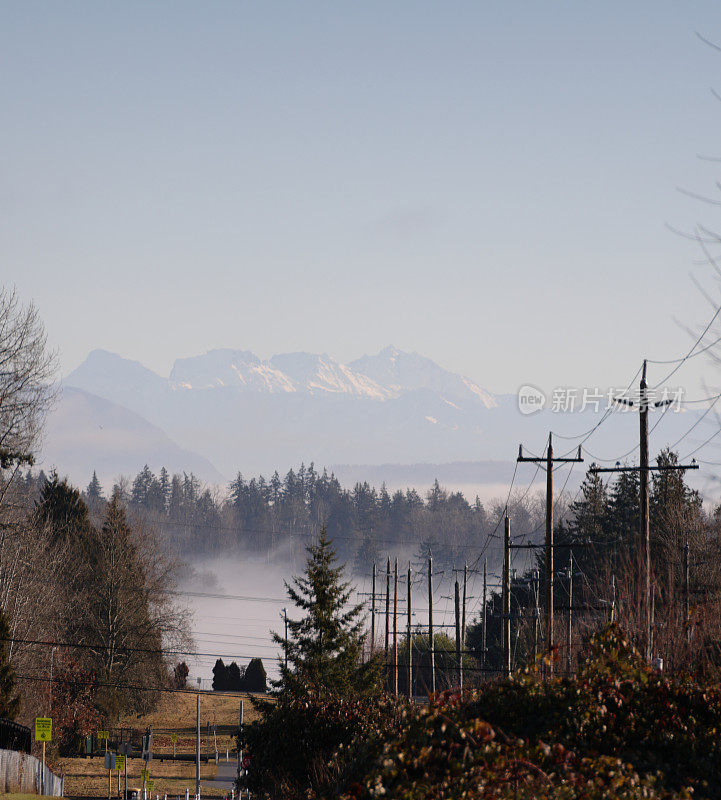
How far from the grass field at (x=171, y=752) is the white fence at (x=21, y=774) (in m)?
7.29

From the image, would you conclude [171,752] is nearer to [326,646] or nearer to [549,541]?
[326,646]

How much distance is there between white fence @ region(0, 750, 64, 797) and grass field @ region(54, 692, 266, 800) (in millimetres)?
7294

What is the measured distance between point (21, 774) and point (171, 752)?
112ft

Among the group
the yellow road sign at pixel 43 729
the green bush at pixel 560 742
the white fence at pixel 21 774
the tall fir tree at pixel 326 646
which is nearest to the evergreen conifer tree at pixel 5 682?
the yellow road sign at pixel 43 729

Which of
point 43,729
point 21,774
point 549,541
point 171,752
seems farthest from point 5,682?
point 171,752

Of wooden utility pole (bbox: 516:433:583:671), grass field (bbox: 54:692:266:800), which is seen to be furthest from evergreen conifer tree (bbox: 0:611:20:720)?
wooden utility pole (bbox: 516:433:583:671)

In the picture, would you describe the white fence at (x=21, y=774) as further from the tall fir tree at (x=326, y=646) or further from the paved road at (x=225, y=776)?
the tall fir tree at (x=326, y=646)

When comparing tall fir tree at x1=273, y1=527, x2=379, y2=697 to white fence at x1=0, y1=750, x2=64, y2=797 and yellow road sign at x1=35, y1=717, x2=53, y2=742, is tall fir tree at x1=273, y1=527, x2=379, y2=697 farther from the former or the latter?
yellow road sign at x1=35, y1=717, x2=53, y2=742

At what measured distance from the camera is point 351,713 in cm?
2477

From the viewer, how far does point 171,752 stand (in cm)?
6944

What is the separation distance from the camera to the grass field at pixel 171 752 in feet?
177

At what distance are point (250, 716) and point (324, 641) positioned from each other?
31.5 meters

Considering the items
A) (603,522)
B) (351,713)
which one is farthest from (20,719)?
(603,522)

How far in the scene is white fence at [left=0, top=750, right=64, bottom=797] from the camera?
113ft
